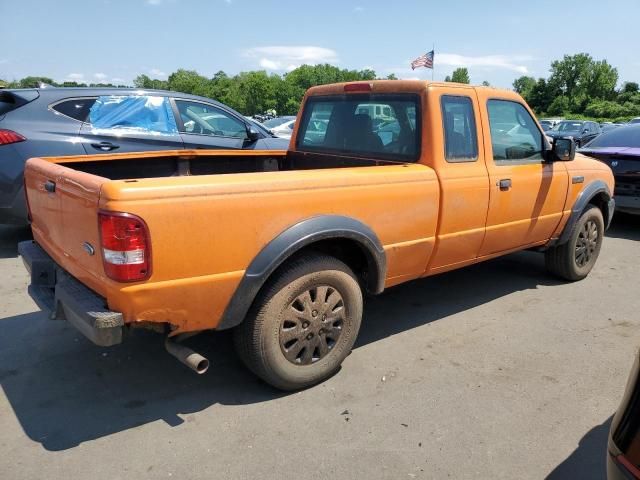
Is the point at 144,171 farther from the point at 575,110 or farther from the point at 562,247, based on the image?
the point at 575,110

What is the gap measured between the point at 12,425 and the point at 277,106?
99.0m

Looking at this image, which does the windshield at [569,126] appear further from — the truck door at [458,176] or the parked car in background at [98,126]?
the truck door at [458,176]

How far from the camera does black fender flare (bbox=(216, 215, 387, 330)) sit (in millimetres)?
2756

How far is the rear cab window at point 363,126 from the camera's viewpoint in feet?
12.5

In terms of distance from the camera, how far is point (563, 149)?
4.48 metres

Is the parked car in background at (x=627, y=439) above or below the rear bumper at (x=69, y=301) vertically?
A: above

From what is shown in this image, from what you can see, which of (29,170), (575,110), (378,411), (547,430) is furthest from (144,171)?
(575,110)

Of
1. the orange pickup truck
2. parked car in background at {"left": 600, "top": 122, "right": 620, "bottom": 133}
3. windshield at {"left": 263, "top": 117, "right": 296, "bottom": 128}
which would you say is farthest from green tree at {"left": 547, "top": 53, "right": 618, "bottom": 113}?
the orange pickup truck

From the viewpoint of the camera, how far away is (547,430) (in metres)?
2.86

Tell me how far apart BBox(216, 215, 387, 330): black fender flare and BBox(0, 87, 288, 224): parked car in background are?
3.85m

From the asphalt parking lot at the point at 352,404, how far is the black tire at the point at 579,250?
0.78 metres

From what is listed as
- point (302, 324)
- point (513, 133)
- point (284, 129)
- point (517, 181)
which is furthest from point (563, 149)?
point (284, 129)

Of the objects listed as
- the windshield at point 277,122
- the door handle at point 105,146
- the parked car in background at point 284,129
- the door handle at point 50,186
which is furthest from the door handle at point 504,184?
the windshield at point 277,122

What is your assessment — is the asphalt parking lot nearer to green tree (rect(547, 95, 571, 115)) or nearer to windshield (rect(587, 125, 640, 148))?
windshield (rect(587, 125, 640, 148))
